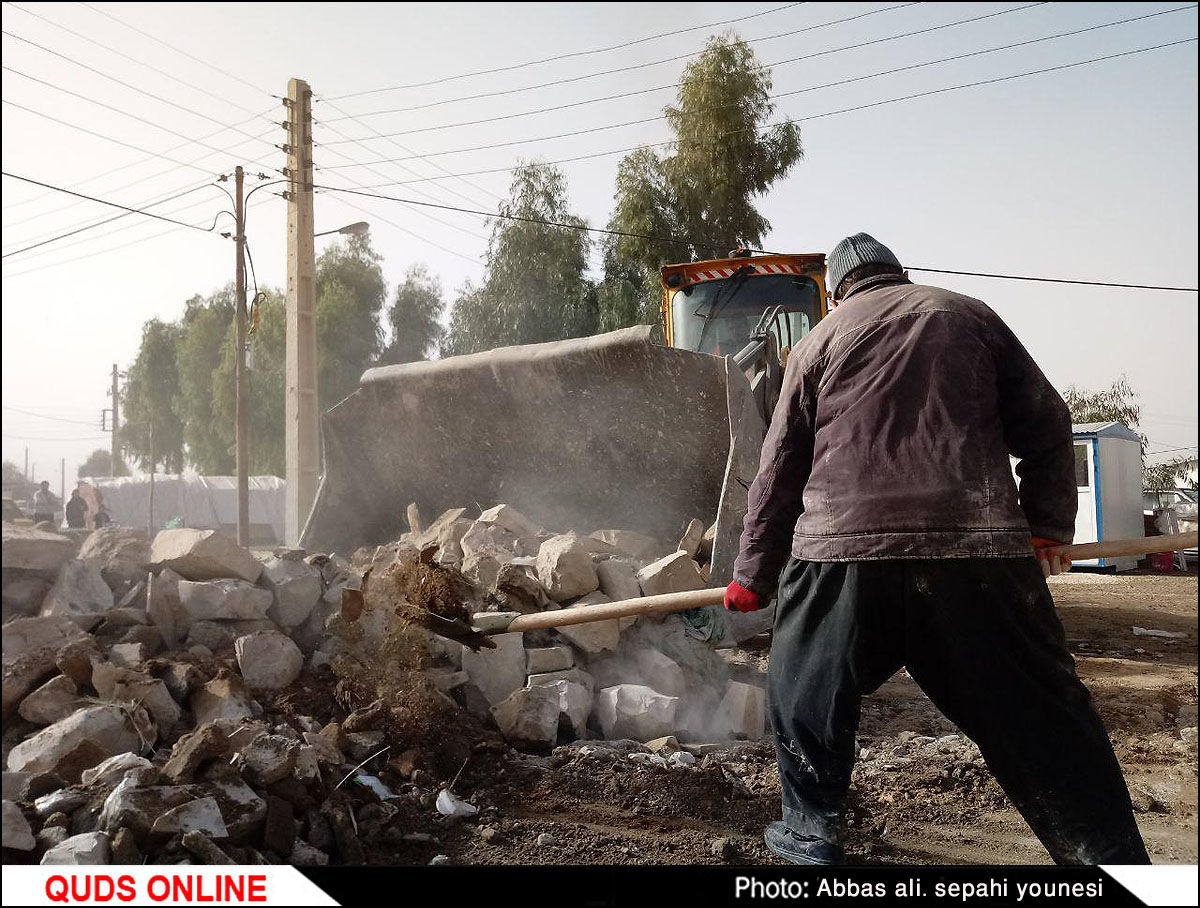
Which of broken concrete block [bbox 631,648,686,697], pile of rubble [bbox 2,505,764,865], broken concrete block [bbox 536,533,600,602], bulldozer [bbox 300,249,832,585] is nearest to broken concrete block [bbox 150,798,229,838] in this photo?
pile of rubble [bbox 2,505,764,865]

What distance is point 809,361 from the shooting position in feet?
7.48

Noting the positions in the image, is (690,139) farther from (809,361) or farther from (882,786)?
(882,786)

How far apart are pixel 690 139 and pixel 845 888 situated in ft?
8.12

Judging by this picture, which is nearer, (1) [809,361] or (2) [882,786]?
(1) [809,361]

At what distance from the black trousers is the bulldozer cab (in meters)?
2.57

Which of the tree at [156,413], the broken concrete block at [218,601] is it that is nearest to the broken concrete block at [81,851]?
the broken concrete block at [218,601]

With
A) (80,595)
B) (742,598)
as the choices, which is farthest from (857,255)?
(80,595)

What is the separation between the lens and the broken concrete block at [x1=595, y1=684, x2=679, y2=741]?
133 inches

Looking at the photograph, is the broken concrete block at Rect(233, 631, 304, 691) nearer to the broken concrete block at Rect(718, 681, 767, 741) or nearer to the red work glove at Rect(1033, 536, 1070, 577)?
the broken concrete block at Rect(718, 681, 767, 741)

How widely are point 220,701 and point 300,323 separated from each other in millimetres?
1843

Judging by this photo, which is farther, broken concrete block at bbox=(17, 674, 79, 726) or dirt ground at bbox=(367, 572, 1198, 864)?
broken concrete block at bbox=(17, 674, 79, 726)

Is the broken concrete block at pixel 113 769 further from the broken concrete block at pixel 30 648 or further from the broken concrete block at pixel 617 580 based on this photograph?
the broken concrete block at pixel 617 580

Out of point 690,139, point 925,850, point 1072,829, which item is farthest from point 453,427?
point 1072,829

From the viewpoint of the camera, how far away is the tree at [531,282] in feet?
12.0
